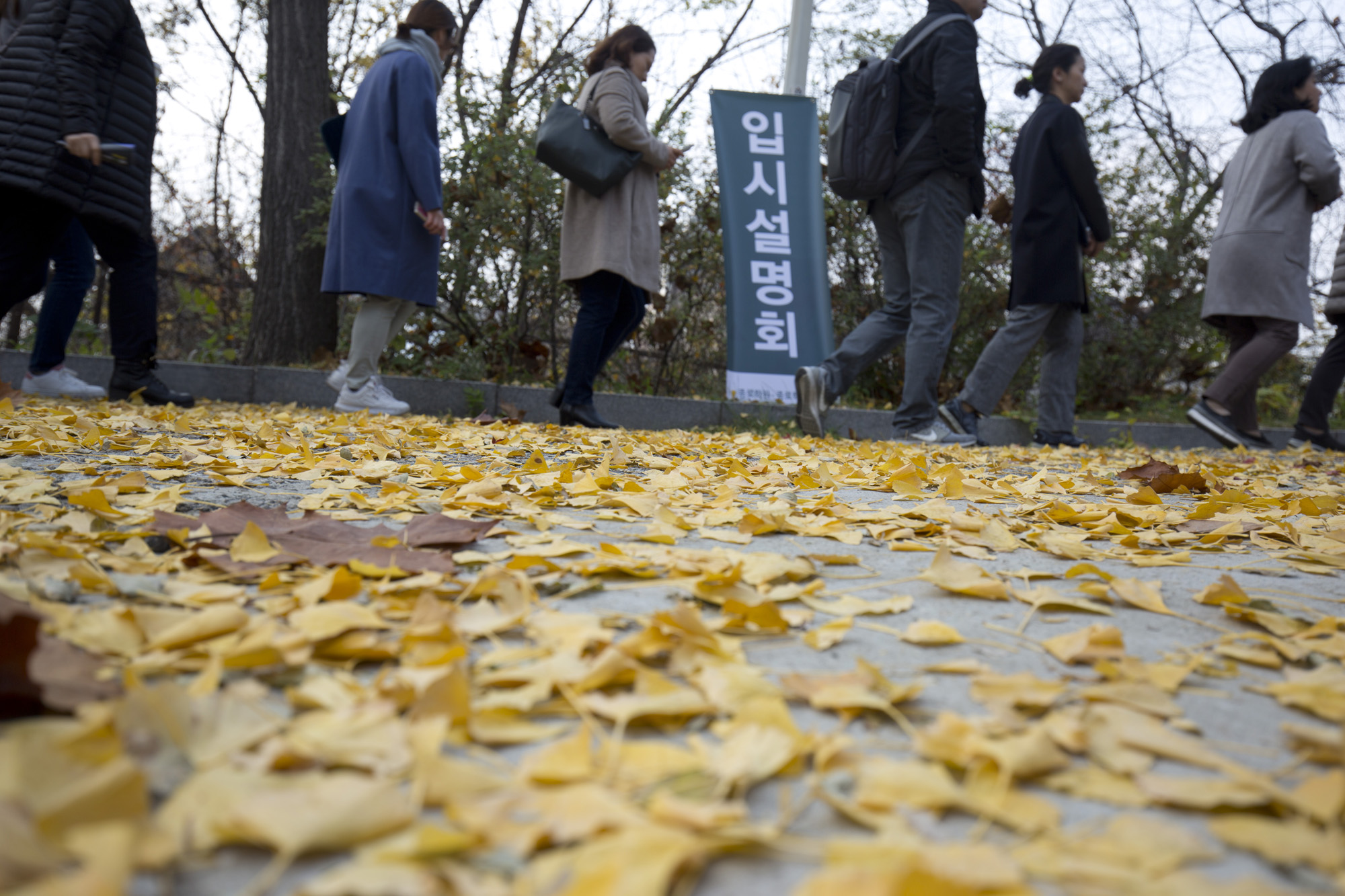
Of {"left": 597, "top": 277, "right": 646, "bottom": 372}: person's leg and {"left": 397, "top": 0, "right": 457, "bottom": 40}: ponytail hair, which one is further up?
{"left": 397, "top": 0, "right": 457, "bottom": 40}: ponytail hair

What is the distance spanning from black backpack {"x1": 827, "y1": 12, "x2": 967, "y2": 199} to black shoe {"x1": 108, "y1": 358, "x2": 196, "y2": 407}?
10.8 ft

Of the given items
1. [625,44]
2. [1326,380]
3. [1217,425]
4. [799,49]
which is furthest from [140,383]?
[1326,380]

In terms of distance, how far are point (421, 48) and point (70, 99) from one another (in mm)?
1521

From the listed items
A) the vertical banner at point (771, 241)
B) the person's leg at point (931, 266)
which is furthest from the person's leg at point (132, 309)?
the person's leg at point (931, 266)

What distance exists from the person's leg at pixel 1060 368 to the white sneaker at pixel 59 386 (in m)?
4.82

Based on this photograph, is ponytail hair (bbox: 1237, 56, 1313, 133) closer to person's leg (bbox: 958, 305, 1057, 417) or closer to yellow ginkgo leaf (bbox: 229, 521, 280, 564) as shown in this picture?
person's leg (bbox: 958, 305, 1057, 417)

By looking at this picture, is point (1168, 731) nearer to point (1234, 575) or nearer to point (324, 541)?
point (1234, 575)

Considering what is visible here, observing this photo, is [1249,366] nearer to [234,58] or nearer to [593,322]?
[593,322]

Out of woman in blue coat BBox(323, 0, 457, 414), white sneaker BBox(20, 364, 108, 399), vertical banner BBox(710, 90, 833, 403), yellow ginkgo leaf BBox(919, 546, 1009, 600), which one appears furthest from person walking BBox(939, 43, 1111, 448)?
white sneaker BBox(20, 364, 108, 399)

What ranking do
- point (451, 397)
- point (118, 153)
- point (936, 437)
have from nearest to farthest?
point (118, 153) → point (936, 437) → point (451, 397)

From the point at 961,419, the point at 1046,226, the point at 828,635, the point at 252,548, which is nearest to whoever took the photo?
the point at 828,635

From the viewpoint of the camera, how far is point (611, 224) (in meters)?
4.25

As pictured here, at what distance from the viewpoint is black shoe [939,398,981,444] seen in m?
4.78

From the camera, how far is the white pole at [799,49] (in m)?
6.42
